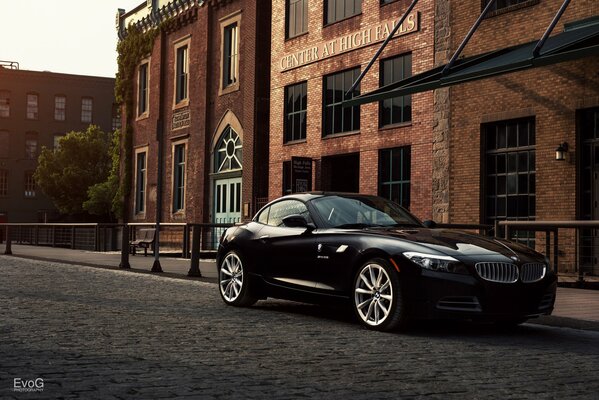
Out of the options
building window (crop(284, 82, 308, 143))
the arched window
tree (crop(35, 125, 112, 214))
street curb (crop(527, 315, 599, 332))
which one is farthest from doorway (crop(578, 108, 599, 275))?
tree (crop(35, 125, 112, 214))

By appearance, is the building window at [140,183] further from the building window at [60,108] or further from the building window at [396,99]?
the building window at [60,108]

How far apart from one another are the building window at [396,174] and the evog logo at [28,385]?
16.9 m

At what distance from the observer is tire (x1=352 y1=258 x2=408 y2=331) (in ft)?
25.2

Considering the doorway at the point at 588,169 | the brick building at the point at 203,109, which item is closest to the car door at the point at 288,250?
the doorway at the point at 588,169

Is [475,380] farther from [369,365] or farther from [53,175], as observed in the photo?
[53,175]

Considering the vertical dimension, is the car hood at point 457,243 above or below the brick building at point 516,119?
below

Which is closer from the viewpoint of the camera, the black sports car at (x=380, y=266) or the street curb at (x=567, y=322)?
the black sports car at (x=380, y=266)

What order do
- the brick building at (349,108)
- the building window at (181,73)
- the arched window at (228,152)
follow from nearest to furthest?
1. the brick building at (349,108)
2. the arched window at (228,152)
3. the building window at (181,73)

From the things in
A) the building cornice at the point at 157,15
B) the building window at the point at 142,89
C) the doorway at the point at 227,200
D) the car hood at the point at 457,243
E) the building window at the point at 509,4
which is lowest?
the car hood at the point at 457,243

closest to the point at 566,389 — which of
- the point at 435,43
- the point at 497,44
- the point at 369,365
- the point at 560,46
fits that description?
the point at 369,365

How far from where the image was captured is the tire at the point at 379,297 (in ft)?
25.2

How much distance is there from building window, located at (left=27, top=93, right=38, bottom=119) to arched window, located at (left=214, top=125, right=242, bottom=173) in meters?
39.3

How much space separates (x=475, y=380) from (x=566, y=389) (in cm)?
59

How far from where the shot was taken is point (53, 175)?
5138 centimetres
